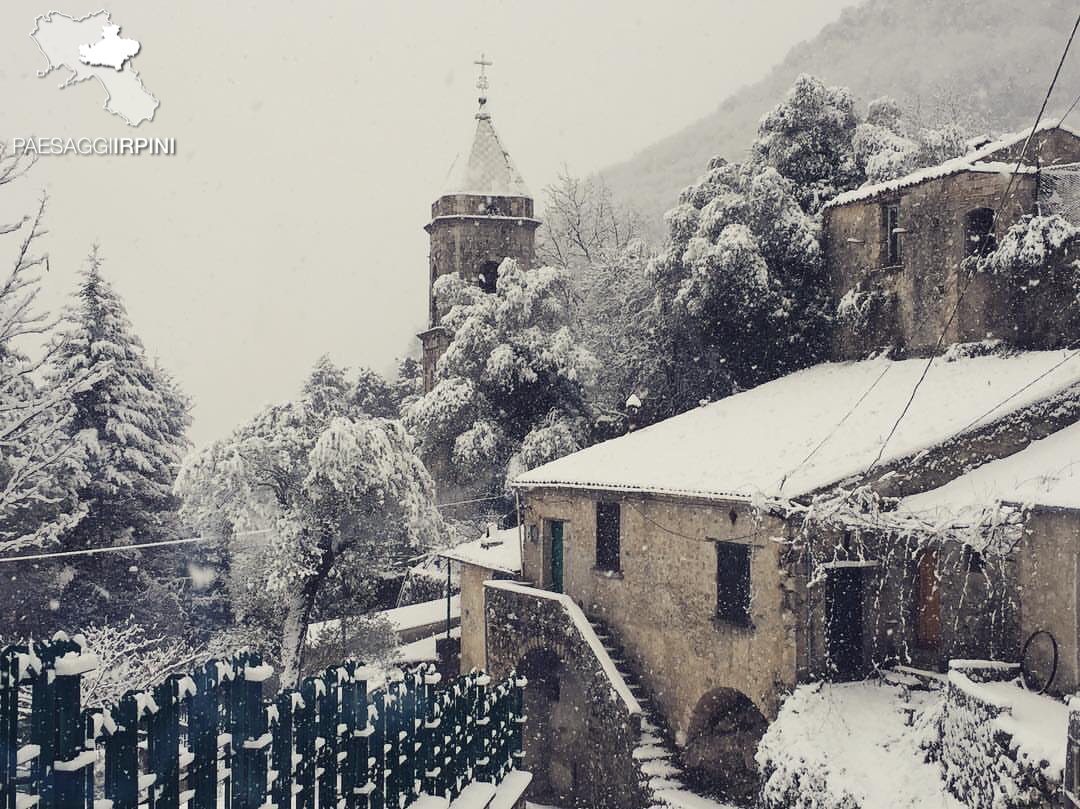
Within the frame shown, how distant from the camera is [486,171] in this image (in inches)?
1318

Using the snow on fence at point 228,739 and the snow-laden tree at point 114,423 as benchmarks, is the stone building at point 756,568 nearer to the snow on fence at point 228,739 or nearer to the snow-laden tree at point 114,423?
the snow on fence at point 228,739

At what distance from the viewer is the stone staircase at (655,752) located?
15367mm

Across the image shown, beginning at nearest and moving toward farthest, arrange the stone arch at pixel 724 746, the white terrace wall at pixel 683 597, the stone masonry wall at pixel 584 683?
the white terrace wall at pixel 683 597, the stone arch at pixel 724 746, the stone masonry wall at pixel 584 683

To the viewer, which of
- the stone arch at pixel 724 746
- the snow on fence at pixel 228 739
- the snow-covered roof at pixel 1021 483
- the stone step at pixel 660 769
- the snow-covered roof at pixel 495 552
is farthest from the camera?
the snow-covered roof at pixel 495 552

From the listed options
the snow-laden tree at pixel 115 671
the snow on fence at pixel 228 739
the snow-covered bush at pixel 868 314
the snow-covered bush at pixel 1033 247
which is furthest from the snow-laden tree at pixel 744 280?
the snow on fence at pixel 228 739

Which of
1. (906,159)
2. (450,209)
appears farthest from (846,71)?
(906,159)

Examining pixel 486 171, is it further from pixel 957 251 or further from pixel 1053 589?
pixel 1053 589

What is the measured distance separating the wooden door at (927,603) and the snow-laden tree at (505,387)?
13.3m

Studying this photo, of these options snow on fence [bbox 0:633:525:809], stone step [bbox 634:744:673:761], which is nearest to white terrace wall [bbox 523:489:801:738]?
stone step [bbox 634:744:673:761]

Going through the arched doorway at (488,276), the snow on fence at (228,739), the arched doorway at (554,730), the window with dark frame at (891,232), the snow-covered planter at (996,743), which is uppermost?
the arched doorway at (488,276)

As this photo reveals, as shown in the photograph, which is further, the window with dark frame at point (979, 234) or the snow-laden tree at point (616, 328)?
the snow-laden tree at point (616, 328)

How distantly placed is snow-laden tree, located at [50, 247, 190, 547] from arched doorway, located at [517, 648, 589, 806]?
12.3 m

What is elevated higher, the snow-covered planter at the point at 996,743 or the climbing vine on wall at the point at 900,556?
the climbing vine on wall at the point at 900,556

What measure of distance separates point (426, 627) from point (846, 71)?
4781 cm
